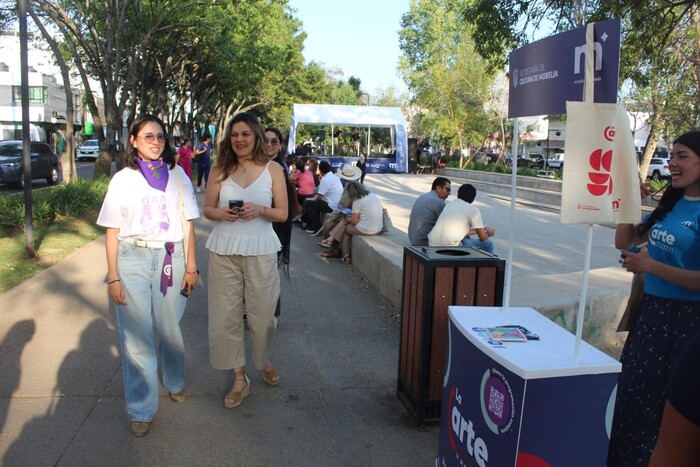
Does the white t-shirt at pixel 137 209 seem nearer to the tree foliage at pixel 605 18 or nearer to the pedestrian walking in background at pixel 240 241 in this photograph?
the pedestrian walking in background at pixel 240 241

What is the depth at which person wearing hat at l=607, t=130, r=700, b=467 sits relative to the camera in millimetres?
2641

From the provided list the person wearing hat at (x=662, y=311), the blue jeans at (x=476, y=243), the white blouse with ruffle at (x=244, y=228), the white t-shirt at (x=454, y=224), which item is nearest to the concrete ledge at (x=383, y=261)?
the white t-shirt at (x=454, y=224)

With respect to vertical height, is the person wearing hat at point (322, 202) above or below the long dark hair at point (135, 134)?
below

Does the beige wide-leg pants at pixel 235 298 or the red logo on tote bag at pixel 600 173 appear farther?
the beige wide-leg pants at pixel 235 298

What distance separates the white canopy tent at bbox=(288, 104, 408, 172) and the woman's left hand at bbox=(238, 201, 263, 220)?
25259 millimetres

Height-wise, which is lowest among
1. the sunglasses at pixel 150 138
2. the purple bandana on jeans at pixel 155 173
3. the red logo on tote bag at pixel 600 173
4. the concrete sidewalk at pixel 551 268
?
the concrete sidewalk at pixel 551 268

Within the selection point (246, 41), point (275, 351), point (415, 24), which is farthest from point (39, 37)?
point (415, 24)

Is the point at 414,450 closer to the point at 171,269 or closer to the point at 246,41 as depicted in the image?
the point at 171,269

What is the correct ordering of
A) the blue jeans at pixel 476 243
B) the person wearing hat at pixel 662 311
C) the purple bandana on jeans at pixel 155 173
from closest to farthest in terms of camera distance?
the person wearing hat at pixel 662 311
the purple bandana on jeans at pixel 155 173
the blue jeans at pixel 476 243

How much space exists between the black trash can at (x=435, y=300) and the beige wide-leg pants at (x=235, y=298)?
1.00 metres

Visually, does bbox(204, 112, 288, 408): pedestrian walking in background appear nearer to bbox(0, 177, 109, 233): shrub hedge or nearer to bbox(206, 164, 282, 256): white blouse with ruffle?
bbox(206, 164, 282, 256): white blouse with ruffle

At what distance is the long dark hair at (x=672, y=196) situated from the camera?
271cm

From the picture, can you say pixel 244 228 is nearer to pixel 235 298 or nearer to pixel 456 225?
pixel 235 298

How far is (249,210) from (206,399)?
1432 millimetres
